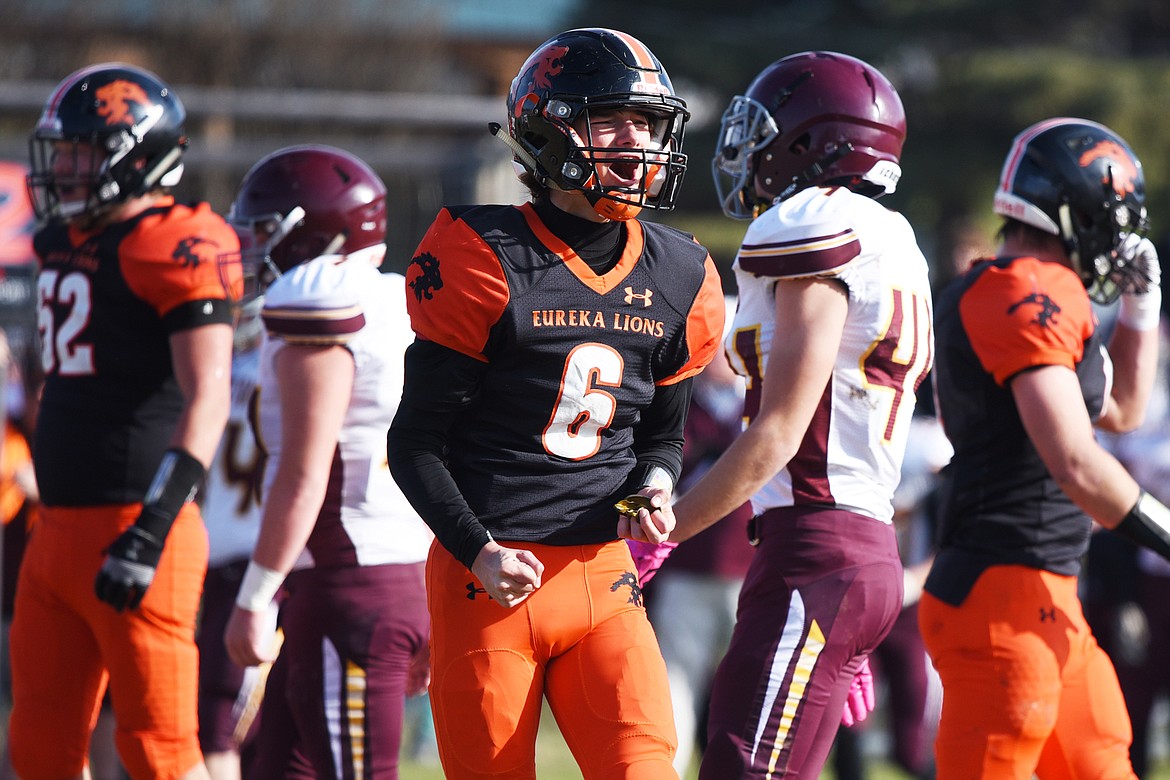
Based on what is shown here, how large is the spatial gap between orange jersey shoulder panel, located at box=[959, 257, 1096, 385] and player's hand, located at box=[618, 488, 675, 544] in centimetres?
109

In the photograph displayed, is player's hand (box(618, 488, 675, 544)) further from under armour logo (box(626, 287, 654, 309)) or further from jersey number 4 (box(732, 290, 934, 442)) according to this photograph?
jersey number 4 (box(732, 290, 934, 442))

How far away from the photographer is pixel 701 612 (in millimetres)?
6316

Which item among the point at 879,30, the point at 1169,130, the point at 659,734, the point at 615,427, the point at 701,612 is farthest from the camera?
the point at 879,30

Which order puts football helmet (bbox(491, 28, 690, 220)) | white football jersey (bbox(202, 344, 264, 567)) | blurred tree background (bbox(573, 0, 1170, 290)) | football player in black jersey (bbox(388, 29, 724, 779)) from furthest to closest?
blurred tree background (bbox(573, 0, 1170, 290))
white football jersey (bbox(202, 344, 264, 567))
football helmet (bbox(491, 28, 690, 220))
football player in black jersey (bbox(388, 29, 724, 779))

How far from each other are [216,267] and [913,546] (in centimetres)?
410

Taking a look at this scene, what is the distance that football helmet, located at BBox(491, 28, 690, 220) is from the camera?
9.69 ft

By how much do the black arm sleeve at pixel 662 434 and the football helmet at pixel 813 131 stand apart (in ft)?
2.67

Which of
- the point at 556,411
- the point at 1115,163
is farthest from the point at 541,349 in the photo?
the point at 1115,163

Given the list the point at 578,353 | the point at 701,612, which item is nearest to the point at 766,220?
the point at 578,353

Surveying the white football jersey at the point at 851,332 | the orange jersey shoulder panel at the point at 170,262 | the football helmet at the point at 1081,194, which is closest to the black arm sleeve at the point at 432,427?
the white football jersey at the point at 851,332

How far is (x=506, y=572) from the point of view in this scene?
8.97ft

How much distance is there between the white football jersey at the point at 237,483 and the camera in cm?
508

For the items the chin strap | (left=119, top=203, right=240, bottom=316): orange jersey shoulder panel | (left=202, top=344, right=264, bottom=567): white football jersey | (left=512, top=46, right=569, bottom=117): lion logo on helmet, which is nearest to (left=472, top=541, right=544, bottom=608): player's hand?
the chin strap

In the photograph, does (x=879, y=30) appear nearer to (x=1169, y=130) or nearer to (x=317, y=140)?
(x=1169, y=130)
